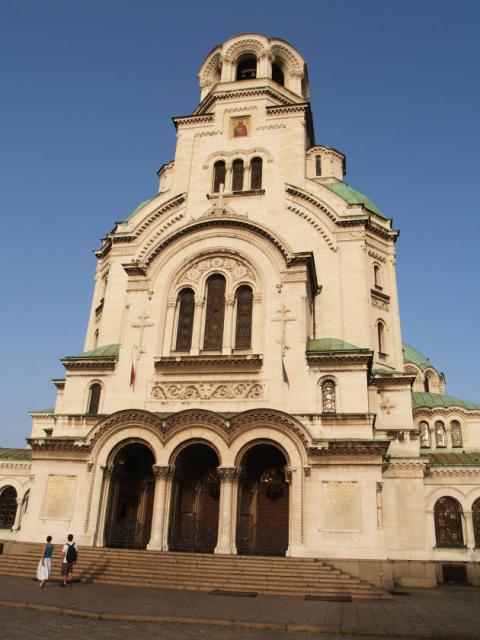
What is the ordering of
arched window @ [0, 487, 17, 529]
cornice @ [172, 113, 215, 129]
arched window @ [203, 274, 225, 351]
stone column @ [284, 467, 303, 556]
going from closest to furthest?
stone column @ [284, 467, 303, 556] < arched window @ [203, 274, 225, 351] < arched window @ [0, 487, 17, 529] < cornice @ [172, 113, 215, 129]

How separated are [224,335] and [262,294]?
2.81 m

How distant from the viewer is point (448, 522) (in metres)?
28.4

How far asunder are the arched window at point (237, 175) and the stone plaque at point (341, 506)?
63.7ft

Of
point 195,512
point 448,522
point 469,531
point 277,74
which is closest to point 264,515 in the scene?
point 195,512

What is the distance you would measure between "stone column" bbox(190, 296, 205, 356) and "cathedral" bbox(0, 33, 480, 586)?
0.28ft

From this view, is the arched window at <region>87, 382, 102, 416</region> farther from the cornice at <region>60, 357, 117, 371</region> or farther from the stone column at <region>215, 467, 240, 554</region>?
the stone column at <region>215, 467, 240, 554</region>

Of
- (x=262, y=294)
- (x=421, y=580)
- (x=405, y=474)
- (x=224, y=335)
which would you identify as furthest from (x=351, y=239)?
(x=421, y=580)

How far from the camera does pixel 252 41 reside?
41500 mm

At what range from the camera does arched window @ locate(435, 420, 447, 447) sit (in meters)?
37.2

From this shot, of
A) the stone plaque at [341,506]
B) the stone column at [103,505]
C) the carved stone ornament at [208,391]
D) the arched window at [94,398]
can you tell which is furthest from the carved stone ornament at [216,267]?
the stone plaque at [341,506]

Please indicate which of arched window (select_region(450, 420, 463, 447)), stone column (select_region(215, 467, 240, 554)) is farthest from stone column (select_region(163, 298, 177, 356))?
arched window (select_region(450, 420, 463, 447))

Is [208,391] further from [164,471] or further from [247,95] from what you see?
[247,95]

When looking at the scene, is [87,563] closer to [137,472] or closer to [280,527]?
[137,472]

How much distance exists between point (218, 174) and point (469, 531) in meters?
24.7
